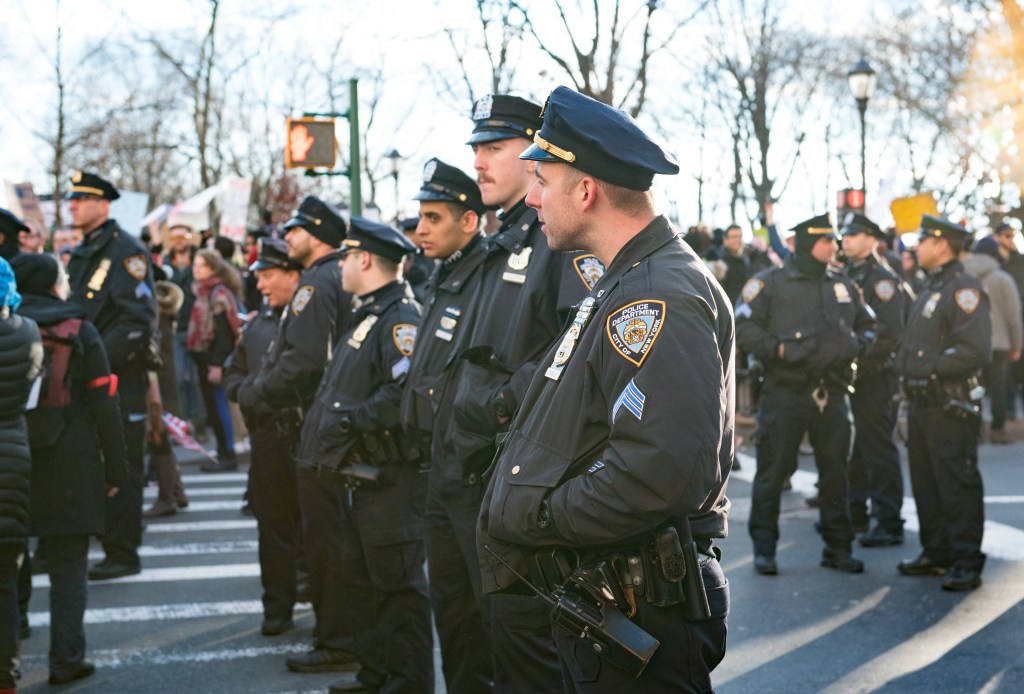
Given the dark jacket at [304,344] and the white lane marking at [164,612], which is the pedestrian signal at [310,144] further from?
the dark jacket at [304,344]

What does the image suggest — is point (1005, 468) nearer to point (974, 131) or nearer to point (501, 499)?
point (501, 499)

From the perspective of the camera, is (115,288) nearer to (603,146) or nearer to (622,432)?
(603,146)

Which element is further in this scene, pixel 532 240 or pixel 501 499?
pixel 532 240

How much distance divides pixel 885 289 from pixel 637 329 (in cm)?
720

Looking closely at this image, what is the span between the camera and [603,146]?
284cm

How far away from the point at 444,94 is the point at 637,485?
1672cm

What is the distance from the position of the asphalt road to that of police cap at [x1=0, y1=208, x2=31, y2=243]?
92.3 inches

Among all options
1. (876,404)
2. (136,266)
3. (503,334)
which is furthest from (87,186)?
(876,404)

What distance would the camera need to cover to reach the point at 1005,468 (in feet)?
37.4

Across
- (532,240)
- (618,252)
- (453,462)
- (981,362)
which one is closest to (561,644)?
(618,252)

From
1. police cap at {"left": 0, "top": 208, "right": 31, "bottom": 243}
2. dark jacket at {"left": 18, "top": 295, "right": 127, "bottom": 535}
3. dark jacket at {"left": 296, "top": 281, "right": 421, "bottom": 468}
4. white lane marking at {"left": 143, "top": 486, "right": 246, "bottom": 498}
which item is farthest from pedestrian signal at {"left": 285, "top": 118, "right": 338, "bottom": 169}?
dark jacket at {"left": 296, "top": 281, "right": 421, "bottom": 468}

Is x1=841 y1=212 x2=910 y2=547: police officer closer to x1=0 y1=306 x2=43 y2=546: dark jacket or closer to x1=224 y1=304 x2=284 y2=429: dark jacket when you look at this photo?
x1=224 y1=304 x2=284 y2=429: dark jacket

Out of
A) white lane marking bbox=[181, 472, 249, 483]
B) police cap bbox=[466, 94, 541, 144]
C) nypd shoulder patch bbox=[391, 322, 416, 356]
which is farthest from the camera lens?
white lane marking bbox=[181, 472, 249, 483]

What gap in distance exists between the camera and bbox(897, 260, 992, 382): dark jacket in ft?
23.9
